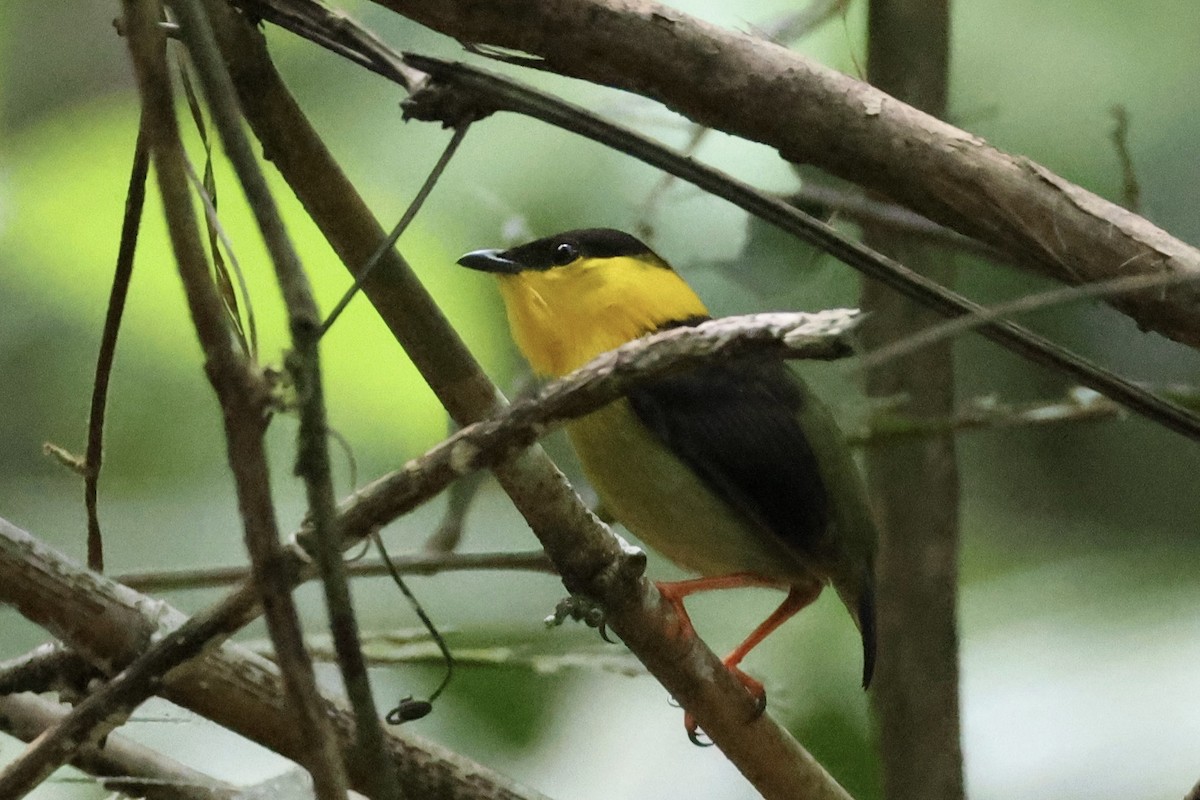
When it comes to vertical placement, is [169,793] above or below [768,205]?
below

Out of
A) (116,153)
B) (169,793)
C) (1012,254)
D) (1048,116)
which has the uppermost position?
(1048,116)

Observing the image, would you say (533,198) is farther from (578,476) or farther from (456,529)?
(456,529)

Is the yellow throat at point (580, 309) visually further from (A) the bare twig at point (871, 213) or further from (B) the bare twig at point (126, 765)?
(B) the bare twig at point (126, 765)

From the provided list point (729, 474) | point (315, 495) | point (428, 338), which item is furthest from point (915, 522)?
point (315, 495)

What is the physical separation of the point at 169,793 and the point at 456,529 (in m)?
0.48

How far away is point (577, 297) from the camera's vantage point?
124 centimetres

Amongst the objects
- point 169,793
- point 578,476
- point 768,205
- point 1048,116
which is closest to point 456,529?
point 578,476

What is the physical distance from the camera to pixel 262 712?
29.3 inches

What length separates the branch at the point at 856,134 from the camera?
0.73 metres

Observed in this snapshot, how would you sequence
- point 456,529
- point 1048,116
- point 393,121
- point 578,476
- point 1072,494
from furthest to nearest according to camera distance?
1. point 1072,494
2. point 1048,116
3. point 393,121
4. point 578,476
5. point 456,529

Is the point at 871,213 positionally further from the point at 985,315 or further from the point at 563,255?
the point at 985,315

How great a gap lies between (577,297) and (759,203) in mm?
593

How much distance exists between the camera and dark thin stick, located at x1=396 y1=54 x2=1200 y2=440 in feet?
2.06

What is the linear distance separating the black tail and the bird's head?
1.03 feet
